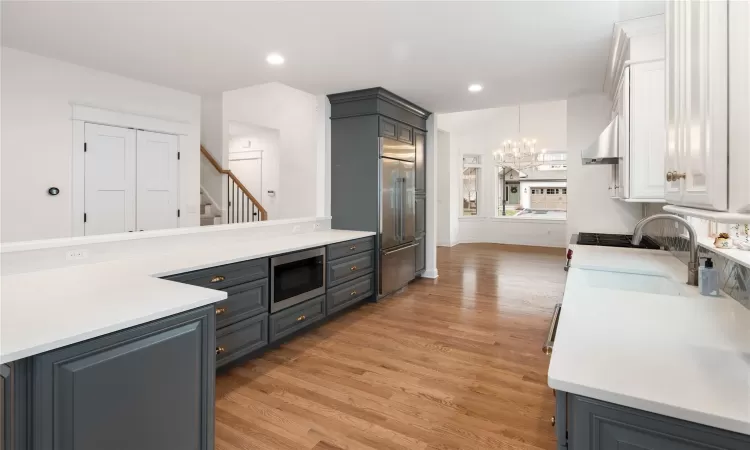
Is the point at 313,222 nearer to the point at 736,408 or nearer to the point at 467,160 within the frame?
the point at 736,408

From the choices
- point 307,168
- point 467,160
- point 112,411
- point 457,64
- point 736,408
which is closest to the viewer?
point 736,408

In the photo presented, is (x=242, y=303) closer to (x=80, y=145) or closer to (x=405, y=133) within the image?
(x=80, y=145)

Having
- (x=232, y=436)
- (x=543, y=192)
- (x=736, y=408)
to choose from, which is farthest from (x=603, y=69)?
(x=543, y=192)

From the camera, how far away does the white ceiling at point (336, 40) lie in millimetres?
2562

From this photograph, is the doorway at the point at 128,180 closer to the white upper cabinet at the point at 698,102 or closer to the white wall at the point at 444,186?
the white upper cabinet at the point at 698,102

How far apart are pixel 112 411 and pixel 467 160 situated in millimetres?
9618

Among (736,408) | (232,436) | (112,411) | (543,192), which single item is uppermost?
(543,192)

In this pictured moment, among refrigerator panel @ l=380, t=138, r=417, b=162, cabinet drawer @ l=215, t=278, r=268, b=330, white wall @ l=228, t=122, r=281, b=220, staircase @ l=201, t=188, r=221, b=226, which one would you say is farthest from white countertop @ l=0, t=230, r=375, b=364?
white wall @ l=228, t=122, r=281, b=220

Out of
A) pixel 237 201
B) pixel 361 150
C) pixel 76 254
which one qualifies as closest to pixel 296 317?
pixel 76 254

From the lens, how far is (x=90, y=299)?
1.67 m

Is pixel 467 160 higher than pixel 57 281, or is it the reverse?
pixel 467 160

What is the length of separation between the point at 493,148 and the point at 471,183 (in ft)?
3.38

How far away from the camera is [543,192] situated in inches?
421

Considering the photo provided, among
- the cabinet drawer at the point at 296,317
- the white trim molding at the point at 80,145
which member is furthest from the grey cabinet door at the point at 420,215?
the white trim molding at the point at 80,145
